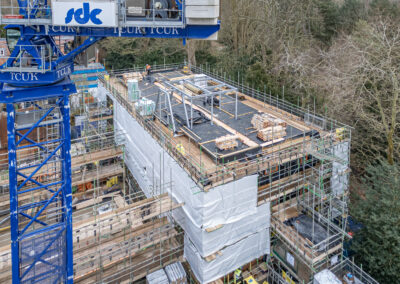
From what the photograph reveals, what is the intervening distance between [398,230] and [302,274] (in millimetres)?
4525

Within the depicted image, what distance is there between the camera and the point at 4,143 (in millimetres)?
28125

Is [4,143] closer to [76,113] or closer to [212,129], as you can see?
[76,113]

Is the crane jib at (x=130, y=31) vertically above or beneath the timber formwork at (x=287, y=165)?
above

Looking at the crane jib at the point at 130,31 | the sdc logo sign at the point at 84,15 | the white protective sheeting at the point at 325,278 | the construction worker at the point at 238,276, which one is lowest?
the construction worker at the point at 238,276

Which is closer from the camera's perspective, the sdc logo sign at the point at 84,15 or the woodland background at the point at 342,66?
the sdc logo sign at the point at 84,15

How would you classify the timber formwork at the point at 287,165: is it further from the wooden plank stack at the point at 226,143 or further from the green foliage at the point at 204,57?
the green foliage at the point at 204,57

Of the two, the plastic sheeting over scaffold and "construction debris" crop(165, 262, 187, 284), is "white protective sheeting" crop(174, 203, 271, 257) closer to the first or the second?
the plastic sheeting over scaffold

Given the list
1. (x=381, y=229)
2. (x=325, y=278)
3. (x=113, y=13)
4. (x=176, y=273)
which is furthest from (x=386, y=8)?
(x=176, y=273)

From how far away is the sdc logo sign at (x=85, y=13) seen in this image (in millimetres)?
10492

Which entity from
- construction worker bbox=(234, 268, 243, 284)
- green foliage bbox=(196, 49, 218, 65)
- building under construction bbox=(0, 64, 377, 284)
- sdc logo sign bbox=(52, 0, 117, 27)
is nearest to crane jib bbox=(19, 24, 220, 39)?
sdc logo sign bbox=(52, 0, 117, 27)

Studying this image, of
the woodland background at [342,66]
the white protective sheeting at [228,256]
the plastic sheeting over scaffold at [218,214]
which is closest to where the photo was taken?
the plastic sheeting over scaffold at [218,214]

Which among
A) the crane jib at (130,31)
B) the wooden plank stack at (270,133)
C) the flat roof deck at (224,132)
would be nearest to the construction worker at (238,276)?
the flat roof deck at (224,132)

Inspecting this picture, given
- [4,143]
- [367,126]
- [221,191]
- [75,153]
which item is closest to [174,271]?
[221,191]

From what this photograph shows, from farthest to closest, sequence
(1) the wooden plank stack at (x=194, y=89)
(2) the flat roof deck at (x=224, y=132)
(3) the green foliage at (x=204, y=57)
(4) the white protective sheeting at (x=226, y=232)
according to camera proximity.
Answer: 1. (3) the green foliage at (x=204, y=57)
2. (1) the wooden plank stack at (x=194, y=89)
3. (2) the flat roof deck at (x=224, y=132)
4. (4) the white protective sheeting at (x=226, y=232)
